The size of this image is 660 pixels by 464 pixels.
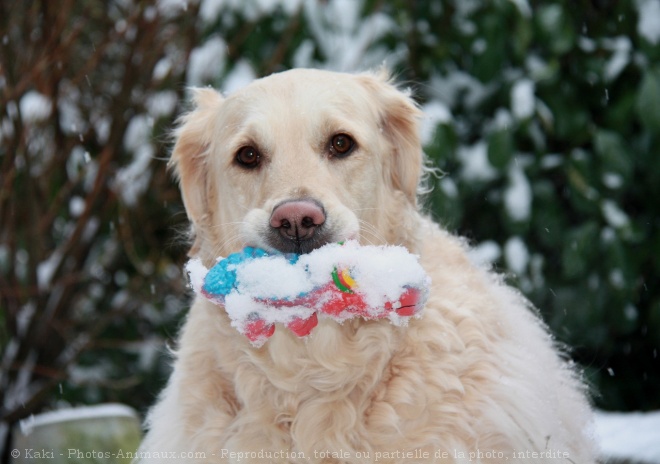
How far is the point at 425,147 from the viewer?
507 centimetres

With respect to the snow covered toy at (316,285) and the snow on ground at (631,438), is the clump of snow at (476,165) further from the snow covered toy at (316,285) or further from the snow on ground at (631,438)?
the snow covered toy at (316,285)

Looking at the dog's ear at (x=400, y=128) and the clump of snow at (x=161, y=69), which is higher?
the dog's ear at (x=400, y=128)

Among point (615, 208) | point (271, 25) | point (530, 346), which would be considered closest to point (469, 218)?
point (615, 208)

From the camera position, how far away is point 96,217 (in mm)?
5715

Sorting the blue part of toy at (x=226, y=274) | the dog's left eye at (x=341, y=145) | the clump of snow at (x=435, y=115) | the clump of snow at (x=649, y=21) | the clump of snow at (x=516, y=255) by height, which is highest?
the dog's left eye at (x=341, y=145)

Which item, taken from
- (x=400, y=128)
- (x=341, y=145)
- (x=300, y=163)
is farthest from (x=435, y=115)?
(x=300, y=163)

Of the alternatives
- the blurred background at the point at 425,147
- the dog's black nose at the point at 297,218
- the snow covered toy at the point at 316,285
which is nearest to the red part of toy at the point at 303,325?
the snow covered toy at the point at 316,285

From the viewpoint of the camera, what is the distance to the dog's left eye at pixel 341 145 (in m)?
2.78

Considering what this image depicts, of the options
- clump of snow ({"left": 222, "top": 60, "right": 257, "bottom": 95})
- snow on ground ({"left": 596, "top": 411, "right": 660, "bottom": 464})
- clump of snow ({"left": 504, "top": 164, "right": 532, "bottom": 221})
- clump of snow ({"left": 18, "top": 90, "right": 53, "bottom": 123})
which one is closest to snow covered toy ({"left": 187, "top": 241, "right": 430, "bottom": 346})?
snow on ground ({"left": 596, "top": 411, "right": 660, "bottom": 464})

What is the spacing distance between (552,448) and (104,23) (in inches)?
174

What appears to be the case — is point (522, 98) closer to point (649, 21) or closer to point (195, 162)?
point (649, 21)

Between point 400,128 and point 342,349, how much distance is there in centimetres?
88

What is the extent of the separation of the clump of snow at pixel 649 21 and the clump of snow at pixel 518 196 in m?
1.07

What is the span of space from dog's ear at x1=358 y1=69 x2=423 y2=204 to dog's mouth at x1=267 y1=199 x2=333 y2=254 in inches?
27.4
